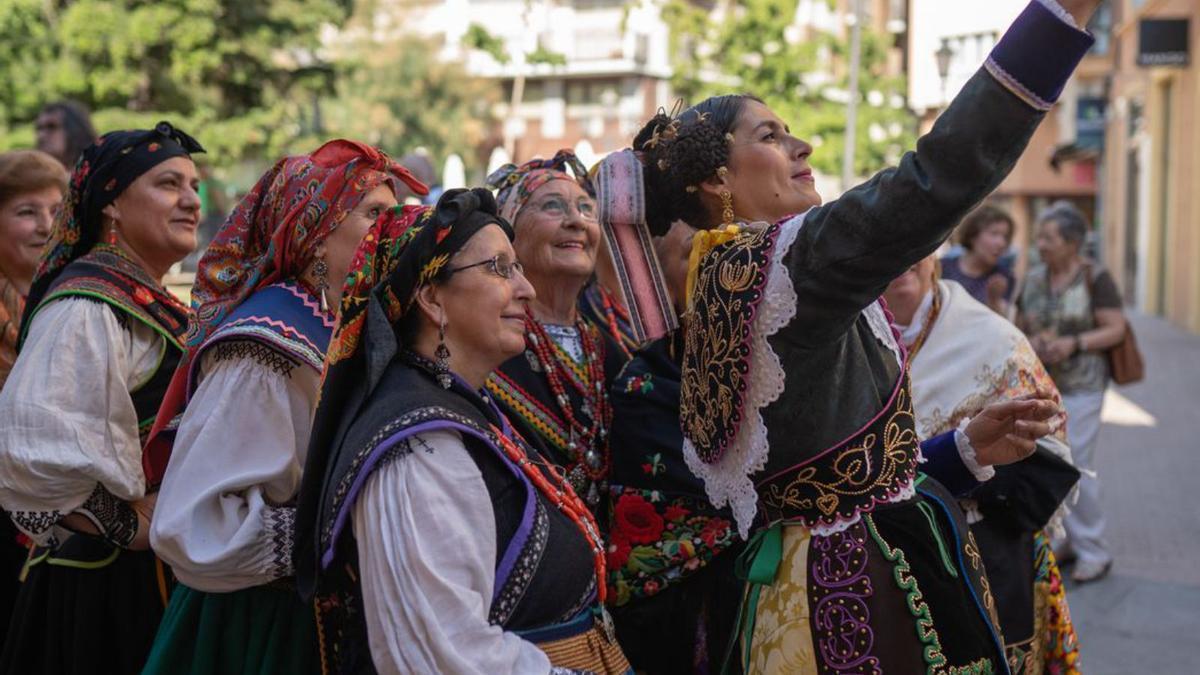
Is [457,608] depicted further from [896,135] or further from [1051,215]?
[896,135]

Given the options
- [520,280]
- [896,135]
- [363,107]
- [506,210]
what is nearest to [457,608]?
[520,280]

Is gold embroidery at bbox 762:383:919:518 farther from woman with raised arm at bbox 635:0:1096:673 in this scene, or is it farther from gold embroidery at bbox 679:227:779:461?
gold embroidery at bbox 679:227:779:461

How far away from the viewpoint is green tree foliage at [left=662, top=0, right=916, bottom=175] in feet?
77.1

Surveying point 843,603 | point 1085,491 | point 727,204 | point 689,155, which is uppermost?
point 689,155

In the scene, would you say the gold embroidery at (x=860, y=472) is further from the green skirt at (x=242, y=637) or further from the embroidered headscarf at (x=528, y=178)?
the embroidered headscarf at (x=528, y=178)

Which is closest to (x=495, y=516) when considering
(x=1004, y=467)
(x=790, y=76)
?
(x=1004, y=467)

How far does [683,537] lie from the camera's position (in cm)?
332

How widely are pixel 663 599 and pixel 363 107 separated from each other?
43.0m

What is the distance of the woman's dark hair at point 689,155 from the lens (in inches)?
115

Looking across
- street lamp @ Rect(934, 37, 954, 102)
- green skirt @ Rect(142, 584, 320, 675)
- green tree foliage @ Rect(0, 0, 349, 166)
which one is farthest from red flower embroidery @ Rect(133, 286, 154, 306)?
green tree foliage @ Rect(0, 0, 349, 166)

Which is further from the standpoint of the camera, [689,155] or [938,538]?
[689,155]

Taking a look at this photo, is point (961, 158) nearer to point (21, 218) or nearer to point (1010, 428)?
point (1010, 428)

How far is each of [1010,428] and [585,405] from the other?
1.19 metres

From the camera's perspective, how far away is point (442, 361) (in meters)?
2.55
